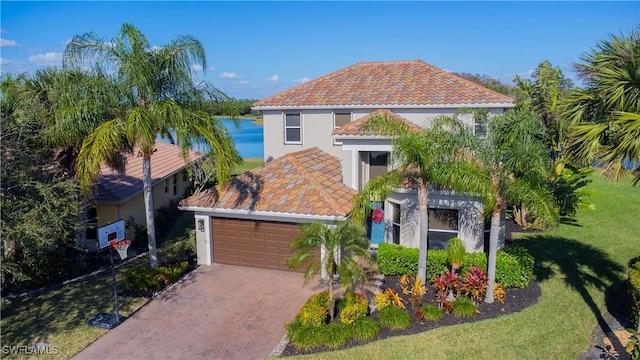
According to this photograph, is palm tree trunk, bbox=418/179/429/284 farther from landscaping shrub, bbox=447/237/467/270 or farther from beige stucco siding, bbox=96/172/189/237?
beige stucco siding, bbox=96/172/189/237

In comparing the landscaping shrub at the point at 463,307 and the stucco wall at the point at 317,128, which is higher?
the stucco wall at the point at 317,128

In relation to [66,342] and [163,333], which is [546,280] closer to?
[163,333]

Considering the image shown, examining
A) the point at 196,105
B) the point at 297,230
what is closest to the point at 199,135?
the point at 196,105

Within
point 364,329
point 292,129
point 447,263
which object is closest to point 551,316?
point 447,263

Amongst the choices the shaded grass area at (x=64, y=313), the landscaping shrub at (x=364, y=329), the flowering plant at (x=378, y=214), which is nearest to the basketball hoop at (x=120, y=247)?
the shaded grass area at (x=64, y=313)

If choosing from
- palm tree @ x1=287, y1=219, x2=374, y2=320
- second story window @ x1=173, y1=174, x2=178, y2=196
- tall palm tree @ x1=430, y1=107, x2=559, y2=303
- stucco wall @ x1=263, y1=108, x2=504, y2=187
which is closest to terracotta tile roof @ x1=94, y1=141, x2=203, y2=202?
second story window @ x1=173, y1=174, x2=178, y2=196

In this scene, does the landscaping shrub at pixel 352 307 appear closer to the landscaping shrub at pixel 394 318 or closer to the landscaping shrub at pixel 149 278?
the landscaping shrub at pixel 394 318
